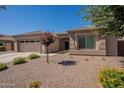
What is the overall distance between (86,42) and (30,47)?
10634mm

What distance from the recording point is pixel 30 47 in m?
23.6

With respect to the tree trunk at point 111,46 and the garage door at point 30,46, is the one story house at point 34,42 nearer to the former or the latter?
the garage door at point 30,46

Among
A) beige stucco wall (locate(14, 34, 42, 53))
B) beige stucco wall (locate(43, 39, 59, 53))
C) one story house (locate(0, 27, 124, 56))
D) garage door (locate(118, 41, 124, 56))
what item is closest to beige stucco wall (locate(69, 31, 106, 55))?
one story house (locate(0, 27, 124, 56))

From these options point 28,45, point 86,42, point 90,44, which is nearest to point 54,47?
point 28,45

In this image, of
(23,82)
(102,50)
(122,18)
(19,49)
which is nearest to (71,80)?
(23,82)

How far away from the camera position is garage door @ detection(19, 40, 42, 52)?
22484 mm

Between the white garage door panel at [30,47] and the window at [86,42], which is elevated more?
the window at [86,42]

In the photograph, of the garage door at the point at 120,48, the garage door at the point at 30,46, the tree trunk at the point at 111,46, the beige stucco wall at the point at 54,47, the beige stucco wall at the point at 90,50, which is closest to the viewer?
the beige stucco wall at the point at 90,50

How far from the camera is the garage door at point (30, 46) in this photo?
73.8 ft

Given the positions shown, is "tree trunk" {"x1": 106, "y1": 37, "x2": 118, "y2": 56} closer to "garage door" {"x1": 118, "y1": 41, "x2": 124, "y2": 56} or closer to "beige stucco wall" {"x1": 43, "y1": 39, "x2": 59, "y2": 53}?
"garage door" {"x1": 118, "y1": 41, "x2": 124, "y2": 56}

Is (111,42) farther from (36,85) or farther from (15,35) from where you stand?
(15,35)

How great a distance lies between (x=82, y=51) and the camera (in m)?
17.1

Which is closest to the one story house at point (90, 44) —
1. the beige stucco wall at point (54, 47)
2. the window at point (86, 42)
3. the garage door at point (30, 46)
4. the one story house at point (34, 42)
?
the window at point (86, 42)
